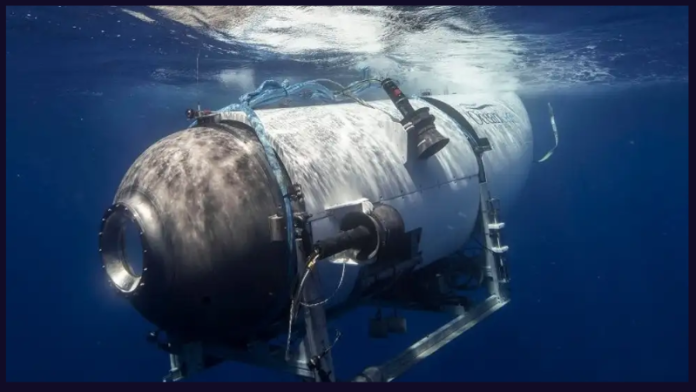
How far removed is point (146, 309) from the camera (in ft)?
15.3

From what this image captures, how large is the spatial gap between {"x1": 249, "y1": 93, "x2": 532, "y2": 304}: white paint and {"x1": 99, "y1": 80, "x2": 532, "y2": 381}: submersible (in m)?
0.02

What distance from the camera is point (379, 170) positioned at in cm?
585

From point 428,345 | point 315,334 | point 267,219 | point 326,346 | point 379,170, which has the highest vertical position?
point 379,170

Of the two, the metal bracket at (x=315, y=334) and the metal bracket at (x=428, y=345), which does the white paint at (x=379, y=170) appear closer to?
the metal bracket at (x=315, y=334)

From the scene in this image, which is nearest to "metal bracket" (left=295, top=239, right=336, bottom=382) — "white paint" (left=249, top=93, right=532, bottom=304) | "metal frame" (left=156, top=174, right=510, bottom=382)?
"metal frame" (left=156, top=174, right=510, bottom=382)

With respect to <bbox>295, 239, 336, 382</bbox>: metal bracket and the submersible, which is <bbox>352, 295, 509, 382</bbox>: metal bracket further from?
the submersible

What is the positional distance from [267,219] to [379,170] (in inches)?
68.1

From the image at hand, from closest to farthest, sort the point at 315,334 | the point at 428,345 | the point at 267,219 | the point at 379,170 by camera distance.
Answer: the point at 267,219, the point at 315,334, the point at 379,170, the point at 428,345

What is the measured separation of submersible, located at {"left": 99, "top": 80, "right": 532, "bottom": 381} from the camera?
439cm

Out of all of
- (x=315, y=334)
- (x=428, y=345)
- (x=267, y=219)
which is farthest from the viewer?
(x=428, y=345)

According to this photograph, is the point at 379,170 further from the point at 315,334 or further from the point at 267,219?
Result: the point at 315,334

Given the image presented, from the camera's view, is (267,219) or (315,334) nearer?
(267,219)

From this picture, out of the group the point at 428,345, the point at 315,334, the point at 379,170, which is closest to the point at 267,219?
the point at 315,334

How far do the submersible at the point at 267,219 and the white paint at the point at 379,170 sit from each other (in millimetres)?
17
